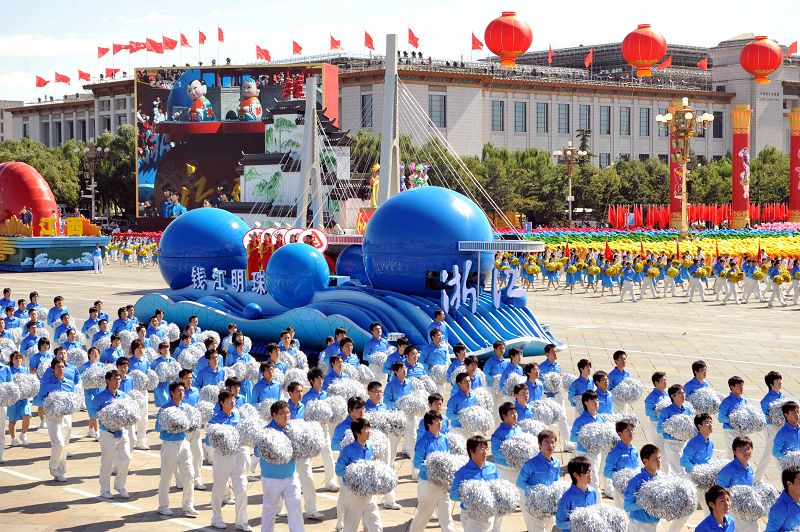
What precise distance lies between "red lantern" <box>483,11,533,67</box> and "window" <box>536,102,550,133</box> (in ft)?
70.9

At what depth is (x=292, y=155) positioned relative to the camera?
223 ft

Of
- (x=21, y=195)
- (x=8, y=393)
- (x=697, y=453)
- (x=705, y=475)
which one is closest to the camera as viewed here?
(x=705, y=475)

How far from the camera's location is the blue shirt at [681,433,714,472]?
12.2 metres

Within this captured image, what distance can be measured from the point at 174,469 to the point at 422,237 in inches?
438

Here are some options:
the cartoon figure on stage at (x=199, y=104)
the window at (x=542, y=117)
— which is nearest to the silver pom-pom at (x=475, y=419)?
the cartoon figure on stage at (x=199, y=104)

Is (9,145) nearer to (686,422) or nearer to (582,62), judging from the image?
(582,62)

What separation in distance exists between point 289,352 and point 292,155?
165 feet

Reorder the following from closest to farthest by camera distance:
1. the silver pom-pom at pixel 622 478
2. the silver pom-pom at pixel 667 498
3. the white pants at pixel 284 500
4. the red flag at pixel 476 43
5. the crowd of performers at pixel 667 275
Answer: the silver pom-pom at pixel 667 498 → the silver pom-pom at pixel 622 478 → the white pants at pixel 284 500 → the crowd of performers at pixel 667 275 → the red flag at pixel 476 43

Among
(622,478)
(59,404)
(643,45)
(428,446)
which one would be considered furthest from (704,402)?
(643,45)

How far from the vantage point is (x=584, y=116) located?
100m

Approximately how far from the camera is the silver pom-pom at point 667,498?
1041 centimetres

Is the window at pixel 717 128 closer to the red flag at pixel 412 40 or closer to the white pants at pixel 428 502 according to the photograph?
the red flag at pixel 412 40

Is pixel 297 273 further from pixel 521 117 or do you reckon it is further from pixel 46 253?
pixel 521 117

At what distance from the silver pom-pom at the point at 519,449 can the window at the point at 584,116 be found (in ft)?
295
